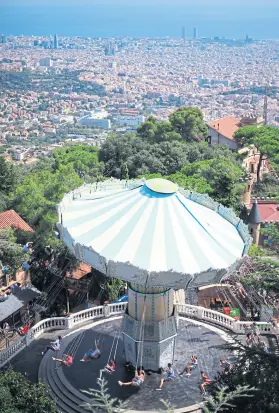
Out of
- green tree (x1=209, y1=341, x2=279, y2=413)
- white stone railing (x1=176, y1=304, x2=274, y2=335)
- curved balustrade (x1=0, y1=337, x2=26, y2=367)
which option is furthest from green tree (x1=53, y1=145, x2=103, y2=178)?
green tree (x1=209, y1=341, x2=279, y2=413)

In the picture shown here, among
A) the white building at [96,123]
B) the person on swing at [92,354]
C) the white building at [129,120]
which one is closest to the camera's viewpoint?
the person on swing at [92,354]

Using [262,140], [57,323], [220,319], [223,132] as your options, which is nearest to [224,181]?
[220,319]

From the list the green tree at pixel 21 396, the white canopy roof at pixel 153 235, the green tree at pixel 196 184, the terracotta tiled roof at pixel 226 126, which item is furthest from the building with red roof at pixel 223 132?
the green tree at pixel 21 396

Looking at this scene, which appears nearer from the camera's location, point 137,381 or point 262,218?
point 137,381

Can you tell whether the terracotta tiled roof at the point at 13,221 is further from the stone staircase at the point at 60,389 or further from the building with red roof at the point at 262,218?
the building with red roof at the point at 262,218

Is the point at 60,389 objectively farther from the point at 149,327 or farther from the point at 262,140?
the point at 262,140

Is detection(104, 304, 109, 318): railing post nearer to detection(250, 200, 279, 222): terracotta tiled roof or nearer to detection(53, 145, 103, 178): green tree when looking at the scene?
detection(250, 200, 279, 222): terracotta tiled roof
